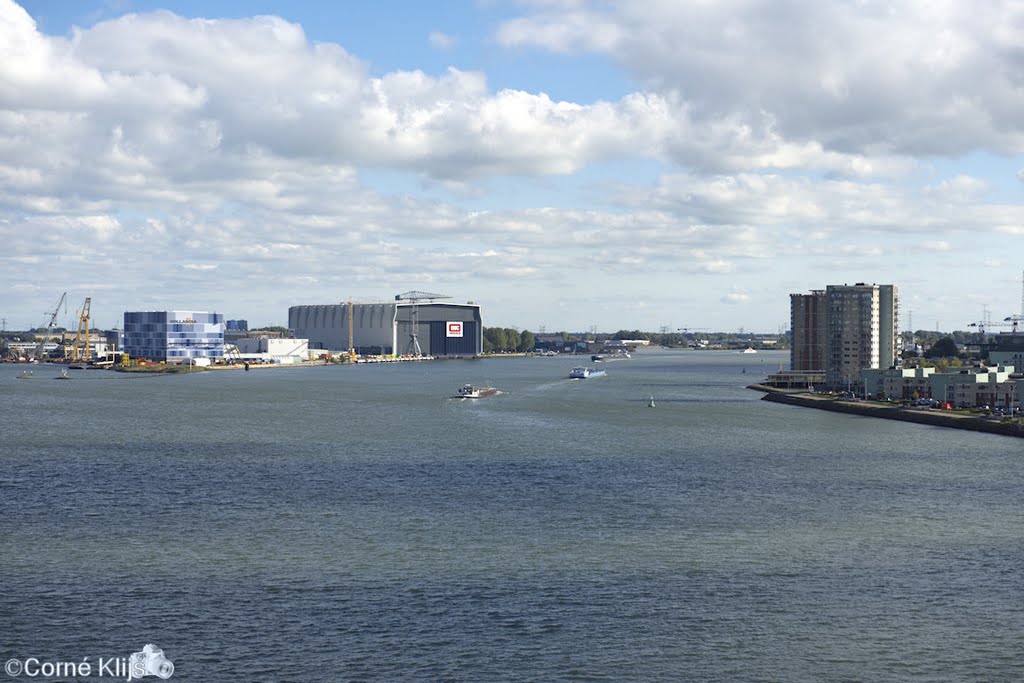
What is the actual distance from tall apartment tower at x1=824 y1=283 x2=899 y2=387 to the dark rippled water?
1704 inches

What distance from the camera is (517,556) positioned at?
27109 mm

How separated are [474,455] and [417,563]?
22.9m

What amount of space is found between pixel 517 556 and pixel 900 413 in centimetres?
5375

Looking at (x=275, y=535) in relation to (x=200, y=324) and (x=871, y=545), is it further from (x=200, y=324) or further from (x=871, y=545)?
(x=200, y=324)

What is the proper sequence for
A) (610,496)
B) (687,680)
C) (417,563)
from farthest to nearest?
(610,496) → (417,563) → (687,680)

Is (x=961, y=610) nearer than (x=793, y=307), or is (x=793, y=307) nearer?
(x=961, y=610)

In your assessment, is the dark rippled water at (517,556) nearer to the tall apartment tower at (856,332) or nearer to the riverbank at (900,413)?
the riverbank at (900,413)

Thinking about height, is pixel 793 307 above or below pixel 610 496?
above

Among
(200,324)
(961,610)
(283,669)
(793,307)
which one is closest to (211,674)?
(283,669)

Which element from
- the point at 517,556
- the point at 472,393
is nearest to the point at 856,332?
the point at 472,393

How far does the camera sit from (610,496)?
3700 centimetres

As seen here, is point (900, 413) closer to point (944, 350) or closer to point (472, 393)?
point (472, 393)

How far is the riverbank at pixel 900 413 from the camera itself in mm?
62594

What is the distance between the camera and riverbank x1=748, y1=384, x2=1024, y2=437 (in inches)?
2464
